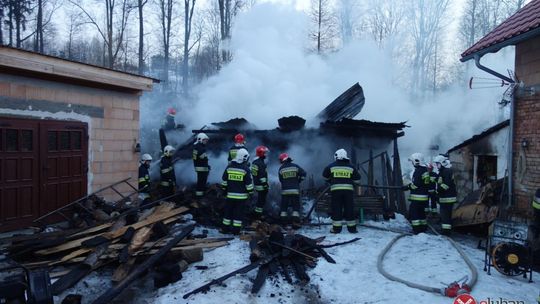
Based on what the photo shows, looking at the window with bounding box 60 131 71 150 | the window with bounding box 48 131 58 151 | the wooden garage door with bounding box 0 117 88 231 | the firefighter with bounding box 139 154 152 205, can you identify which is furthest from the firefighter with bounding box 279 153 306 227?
the window with bounding box 48 131 58 151

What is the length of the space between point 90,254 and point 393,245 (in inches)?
209

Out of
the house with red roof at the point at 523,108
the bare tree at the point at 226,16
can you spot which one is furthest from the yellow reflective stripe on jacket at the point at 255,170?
the bare tree at the point at 226,16

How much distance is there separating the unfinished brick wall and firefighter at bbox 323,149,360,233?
3.20 meters

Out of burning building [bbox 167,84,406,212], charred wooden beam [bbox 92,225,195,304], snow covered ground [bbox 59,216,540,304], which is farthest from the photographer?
burning building [bbox 167,84,406,212]

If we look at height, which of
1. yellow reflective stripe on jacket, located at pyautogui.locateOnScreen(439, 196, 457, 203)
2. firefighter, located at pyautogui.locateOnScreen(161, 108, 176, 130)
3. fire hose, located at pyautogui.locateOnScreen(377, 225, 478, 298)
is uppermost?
firefighter, located at pyautogui.locateOnScreen(161, 108, 176, 130)

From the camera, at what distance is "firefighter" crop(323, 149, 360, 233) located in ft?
28.3

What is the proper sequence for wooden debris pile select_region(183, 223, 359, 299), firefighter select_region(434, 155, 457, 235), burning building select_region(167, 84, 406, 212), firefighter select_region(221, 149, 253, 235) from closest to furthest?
wooden debris pile select_region(183, 223, 359, 299), firefighter select_region(221, 149, 253, 235), firefighter select_region(434, 155, 457, 235), burning building select_region(167, 84, 406, 212)

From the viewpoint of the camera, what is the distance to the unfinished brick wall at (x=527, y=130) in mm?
7582

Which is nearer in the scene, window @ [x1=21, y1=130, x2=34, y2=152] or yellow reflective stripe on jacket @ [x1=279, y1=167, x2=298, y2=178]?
window @ [x1=21, y1=130, x2=34, y2=152]

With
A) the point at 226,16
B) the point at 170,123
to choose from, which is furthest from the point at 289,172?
the point at 226,16

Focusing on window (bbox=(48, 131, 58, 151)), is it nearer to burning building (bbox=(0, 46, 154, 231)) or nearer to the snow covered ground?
burning building (bbox=(0, 46, 154, 231))

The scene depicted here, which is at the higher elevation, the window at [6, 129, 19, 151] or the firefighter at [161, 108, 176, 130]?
the firefighter at [161, 108, 176, 130]

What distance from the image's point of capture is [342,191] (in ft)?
28.4

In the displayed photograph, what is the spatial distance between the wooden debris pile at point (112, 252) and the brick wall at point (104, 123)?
2.41 meters
